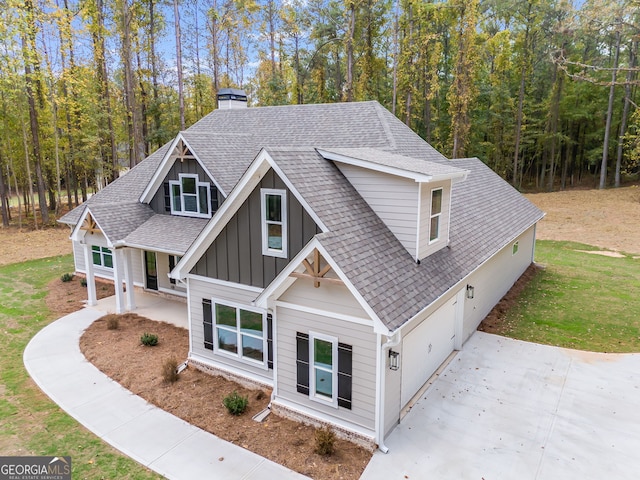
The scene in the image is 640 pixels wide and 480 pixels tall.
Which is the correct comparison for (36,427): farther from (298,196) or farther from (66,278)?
(66,278)

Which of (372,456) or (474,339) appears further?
(474,339)

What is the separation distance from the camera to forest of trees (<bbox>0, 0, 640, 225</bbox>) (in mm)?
26234

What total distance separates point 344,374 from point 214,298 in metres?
3.73

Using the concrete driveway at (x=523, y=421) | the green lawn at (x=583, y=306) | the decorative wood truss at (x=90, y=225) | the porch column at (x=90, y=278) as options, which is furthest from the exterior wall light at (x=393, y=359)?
the porch column at (x=90, y=278)

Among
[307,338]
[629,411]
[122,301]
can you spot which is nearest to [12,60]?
[122,301]

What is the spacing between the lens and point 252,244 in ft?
28.8

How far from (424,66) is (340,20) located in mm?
7679

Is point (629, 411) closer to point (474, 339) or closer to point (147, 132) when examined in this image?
point (474, 339)

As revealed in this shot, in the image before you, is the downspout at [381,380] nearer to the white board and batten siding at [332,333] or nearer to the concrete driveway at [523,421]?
the white board and batten siding at [332,333]

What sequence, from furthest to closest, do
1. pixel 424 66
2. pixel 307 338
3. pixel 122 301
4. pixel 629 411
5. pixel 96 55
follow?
1. pixel 424 66
2. pixel 96 55
3. pixel 122 301
4. pixel 629 411
5. pixel 307 338

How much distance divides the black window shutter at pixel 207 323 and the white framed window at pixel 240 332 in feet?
0.40

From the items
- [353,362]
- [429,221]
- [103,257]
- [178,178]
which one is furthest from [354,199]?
[103,257]

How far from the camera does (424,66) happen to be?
32.9m

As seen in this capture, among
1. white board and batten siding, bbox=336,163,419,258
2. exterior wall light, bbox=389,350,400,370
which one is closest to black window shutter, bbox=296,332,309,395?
exterior wall light, bbox=389,350,400,370
